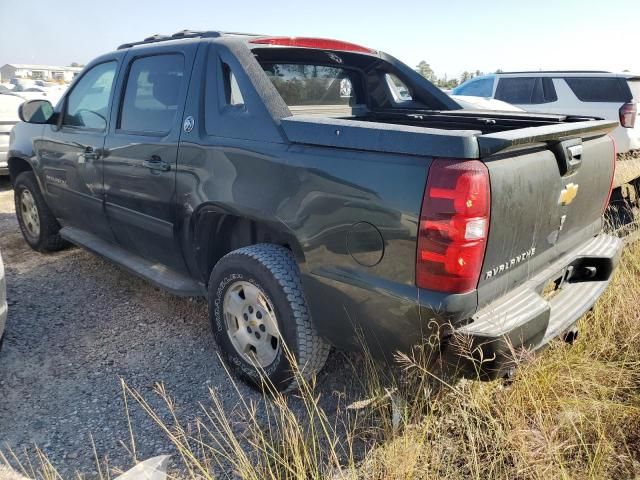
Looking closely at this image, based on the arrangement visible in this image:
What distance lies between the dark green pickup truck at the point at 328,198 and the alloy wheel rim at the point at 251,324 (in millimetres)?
12

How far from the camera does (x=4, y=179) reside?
28.9ft

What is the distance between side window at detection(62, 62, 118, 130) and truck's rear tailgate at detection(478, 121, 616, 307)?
9.53ft

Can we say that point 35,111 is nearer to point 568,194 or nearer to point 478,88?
point 568,194

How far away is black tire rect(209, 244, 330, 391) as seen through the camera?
2539 mm

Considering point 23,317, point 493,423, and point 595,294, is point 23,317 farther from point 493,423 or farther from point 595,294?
point 595,294

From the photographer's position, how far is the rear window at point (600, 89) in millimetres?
8273

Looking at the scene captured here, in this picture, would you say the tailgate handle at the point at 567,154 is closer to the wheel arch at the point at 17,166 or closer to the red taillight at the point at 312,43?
the red taillight at the point at 312,43

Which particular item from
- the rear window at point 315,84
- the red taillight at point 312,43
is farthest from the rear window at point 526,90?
the red taillight at point 312,43

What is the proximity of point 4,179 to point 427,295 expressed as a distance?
9.01 meters

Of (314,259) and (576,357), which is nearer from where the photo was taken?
(314,259)

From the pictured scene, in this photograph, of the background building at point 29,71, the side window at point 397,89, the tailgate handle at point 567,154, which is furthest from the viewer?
the background building at point 29,71

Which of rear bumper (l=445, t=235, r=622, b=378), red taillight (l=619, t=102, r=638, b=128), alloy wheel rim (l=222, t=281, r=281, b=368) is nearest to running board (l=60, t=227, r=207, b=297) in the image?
alloy wheel rim (l=222, t=281, r=281, b=368)

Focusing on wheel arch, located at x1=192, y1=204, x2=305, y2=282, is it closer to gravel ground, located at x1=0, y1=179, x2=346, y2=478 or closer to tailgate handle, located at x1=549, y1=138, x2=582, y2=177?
gravel ground, located at x1=0, y1=179, x2=346, y2=478

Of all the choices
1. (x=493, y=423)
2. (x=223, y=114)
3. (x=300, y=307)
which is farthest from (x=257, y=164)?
(x=493, y=423)
